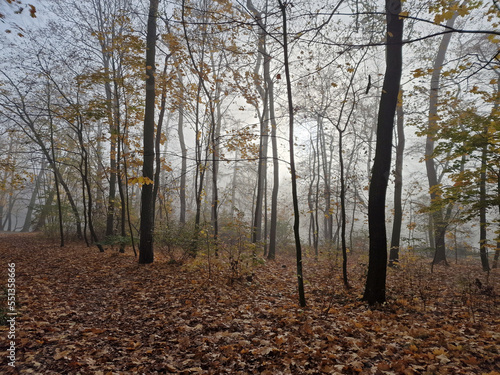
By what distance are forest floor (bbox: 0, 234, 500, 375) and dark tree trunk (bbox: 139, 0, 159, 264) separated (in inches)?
55.0

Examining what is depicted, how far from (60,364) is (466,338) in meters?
5.40

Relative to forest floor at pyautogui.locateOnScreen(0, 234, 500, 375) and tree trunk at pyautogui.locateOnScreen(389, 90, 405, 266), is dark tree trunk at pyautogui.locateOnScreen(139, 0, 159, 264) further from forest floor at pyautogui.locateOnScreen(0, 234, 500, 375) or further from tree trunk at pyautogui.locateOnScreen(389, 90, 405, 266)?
tree trunk at pyautogui.locateOnScreen(389, 90, 405, 266)

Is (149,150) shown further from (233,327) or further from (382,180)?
(382,180)

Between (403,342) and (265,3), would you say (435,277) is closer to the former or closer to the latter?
(403,342)

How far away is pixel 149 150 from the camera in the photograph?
8680 millimetres

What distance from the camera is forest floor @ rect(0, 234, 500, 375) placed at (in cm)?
306

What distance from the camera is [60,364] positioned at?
122 inches

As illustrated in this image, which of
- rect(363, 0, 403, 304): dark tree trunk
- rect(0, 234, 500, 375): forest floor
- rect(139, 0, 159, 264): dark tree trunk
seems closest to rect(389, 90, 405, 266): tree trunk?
rect(0, 234, 500, 375): forest floor

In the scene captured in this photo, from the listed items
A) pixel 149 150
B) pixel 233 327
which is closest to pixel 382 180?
pixel 233 327

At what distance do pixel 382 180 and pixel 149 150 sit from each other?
712 cm

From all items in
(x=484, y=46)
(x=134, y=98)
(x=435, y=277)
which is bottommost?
(x=435, y=277)

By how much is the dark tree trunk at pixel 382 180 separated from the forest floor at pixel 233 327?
1.92ft

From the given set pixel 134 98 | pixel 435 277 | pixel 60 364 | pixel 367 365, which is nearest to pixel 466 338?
pixel 367 365

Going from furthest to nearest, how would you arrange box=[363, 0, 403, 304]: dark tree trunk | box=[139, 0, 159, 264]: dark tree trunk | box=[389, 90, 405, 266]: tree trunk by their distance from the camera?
box=[389, 90, 405, 266]: tree trunk
box=[139, 0, 159, 264]: dark tree trunk
box=[363, 0, 403, 304]: dark tree trunk
